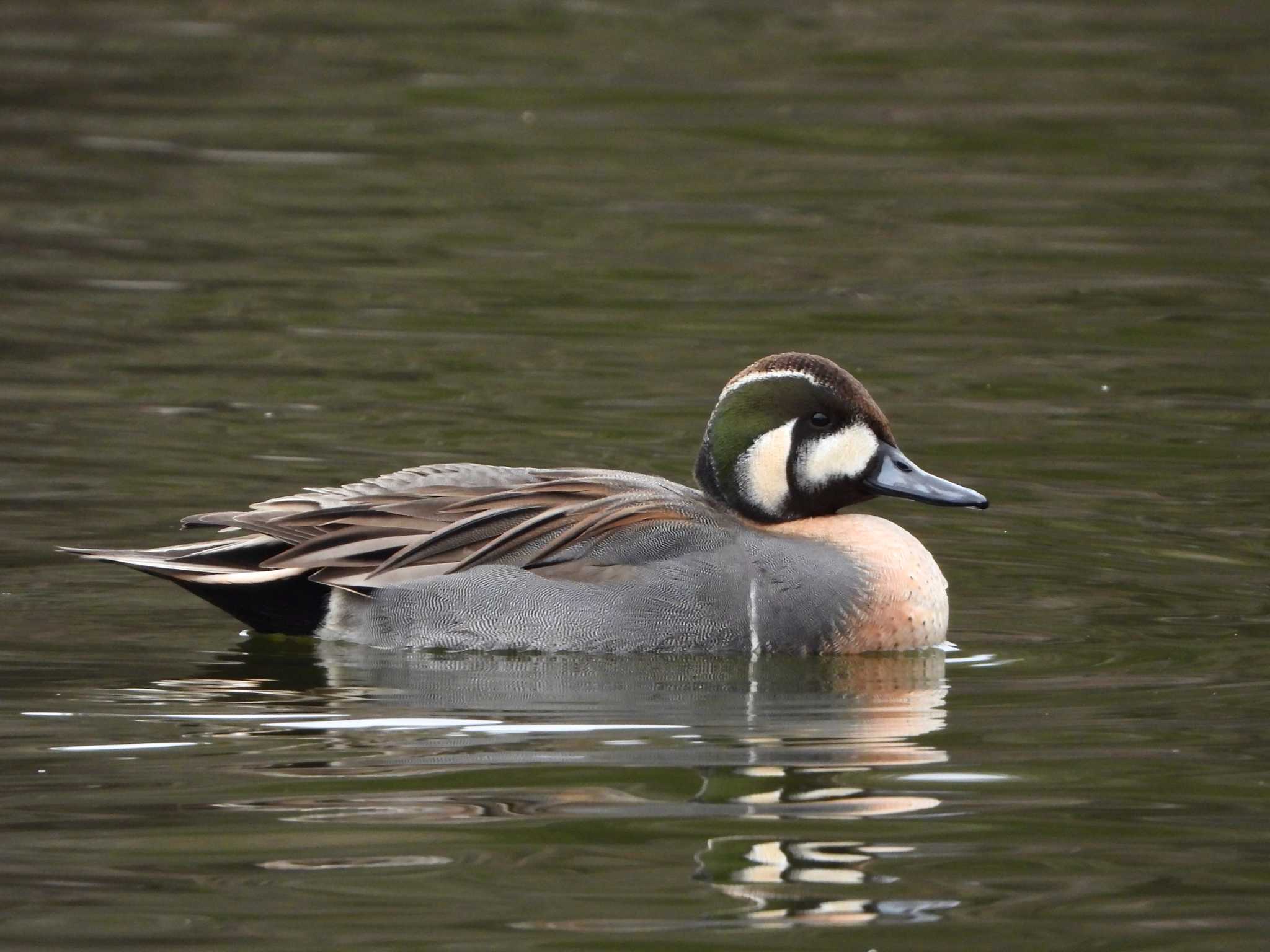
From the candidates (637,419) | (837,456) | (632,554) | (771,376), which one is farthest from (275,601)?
(637,419)

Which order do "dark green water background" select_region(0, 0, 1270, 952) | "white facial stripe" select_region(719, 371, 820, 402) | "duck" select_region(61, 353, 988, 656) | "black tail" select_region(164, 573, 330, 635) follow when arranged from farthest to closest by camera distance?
"white facial stripe" select_region(719, 371, 820, 402) → "black tail" select_region(164, 573, 330, 635) → "duck" select_region(61, 353, 988, 656) → "dark green water background" select_region(0, 0, 1270, 952)

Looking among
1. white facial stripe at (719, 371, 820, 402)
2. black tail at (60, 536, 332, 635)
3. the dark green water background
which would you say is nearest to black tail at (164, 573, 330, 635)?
black tail at (60, 536, 332, 635)

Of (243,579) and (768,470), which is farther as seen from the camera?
(768,470)

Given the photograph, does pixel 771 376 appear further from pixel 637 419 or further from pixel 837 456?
pixel 637 419

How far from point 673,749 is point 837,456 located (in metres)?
1.80

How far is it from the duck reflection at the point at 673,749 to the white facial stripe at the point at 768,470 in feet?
1.98

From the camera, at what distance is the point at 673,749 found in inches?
257

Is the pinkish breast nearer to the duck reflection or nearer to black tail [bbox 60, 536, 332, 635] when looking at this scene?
the duck reflection

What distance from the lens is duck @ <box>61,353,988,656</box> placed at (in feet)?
25.3

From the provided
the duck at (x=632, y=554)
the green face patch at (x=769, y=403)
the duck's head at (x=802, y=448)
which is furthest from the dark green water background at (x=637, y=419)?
the green face patch at (x=769, y=403)

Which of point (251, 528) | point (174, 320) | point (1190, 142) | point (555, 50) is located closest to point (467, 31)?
point (555, 50)

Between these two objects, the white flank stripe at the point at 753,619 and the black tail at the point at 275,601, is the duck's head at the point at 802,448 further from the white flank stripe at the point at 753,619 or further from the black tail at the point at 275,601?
the black tail at the point at 275,601

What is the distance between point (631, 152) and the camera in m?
16.4

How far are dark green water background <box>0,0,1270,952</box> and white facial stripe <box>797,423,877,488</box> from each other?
65 centimetres
